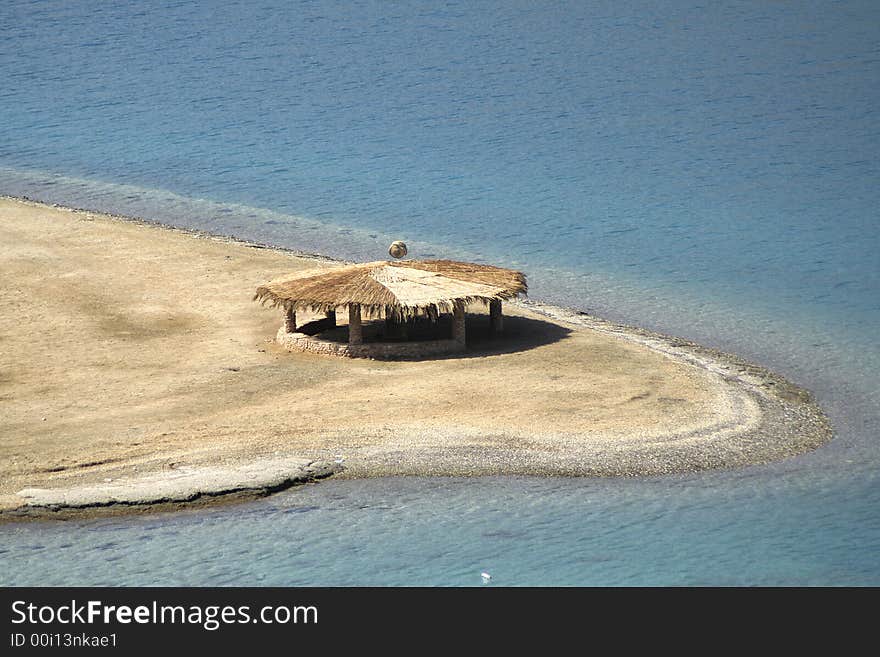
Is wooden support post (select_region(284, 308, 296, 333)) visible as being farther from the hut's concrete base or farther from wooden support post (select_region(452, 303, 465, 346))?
wooden support post (select_region(452, 303, 465, 346))

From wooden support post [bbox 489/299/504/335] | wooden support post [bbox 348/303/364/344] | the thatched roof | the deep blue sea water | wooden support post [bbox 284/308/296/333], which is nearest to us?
the deep blue sea water

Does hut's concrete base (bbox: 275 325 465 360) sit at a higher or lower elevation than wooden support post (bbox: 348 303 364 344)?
lower

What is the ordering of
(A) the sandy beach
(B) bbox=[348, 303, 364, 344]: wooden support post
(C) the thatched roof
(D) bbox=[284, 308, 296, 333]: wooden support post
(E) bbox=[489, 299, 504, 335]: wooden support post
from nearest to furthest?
(A) the sandy beach, (C) the thatched roof, (B) bbox=[348, 303, 364, 344]: wooden support post, (D) bbox=[284, 308, 296, 333]: wooden support post, (E) bbox=[489, 299, 504, 335]: wooden support post

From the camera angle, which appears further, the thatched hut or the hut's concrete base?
the hut's concrete base

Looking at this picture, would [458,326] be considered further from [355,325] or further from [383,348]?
[355,325]

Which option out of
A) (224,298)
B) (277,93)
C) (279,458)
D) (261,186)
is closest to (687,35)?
(277,93)

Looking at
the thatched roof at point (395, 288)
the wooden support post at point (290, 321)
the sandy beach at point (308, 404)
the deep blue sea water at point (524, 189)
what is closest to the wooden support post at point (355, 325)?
the thatched roof at point (395, 288)

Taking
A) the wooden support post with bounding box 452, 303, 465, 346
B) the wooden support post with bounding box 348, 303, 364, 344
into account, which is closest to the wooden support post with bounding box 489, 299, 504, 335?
the wooden support post with bounding box 452, 303, 465, 346
